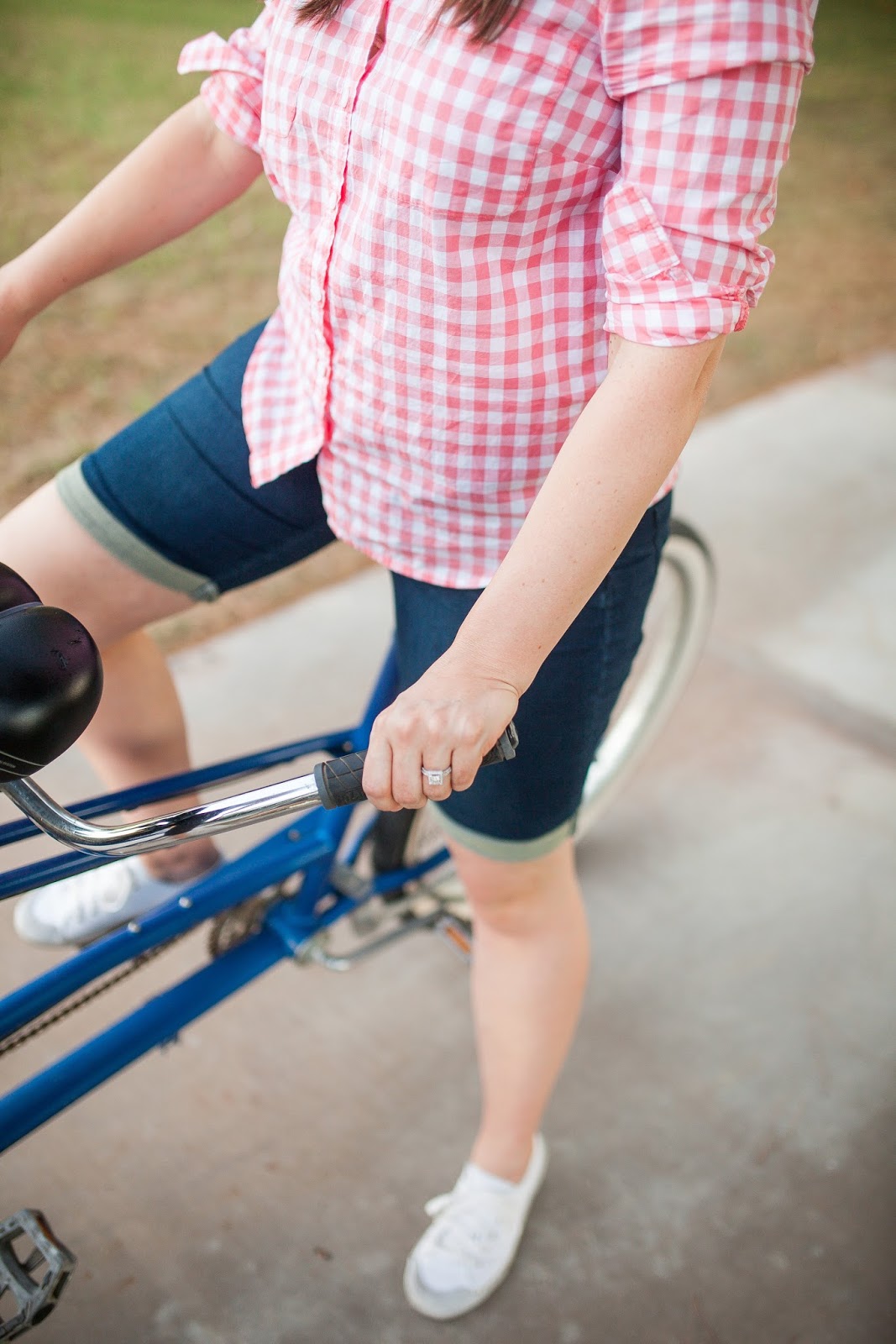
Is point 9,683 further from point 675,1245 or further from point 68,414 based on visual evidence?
point 68,414

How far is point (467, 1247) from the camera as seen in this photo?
4.86 ft

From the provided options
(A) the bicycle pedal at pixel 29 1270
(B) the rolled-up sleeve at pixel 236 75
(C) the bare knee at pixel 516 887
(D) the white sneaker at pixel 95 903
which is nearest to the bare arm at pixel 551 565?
(C) the bare knee at pixel 516 887

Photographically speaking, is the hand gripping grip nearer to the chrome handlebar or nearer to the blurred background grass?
the chrome handlebar

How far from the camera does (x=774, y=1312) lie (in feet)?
4.90

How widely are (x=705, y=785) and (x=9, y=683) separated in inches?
70.9

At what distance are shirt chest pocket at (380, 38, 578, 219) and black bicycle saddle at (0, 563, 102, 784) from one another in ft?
1.51

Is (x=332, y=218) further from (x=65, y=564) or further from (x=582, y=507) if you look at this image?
(x=65, y=564)

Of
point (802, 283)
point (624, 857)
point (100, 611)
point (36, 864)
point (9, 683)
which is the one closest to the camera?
point (9, 683)

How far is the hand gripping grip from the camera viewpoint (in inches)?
33.6

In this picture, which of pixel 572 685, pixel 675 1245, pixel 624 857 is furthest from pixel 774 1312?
pixel 572 685

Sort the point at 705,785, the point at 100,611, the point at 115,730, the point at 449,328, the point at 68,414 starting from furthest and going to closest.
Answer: the point at 68,414 → the point at 705,785 → the point at 115,730 → the point at 100,611 → the point at 449,328

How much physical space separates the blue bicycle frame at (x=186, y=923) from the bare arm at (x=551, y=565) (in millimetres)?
366

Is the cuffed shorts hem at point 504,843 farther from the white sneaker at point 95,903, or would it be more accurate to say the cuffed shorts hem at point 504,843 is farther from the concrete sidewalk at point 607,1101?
the concrete sidewalk at point 607,1101

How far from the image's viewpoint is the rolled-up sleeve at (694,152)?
0.74 meters
